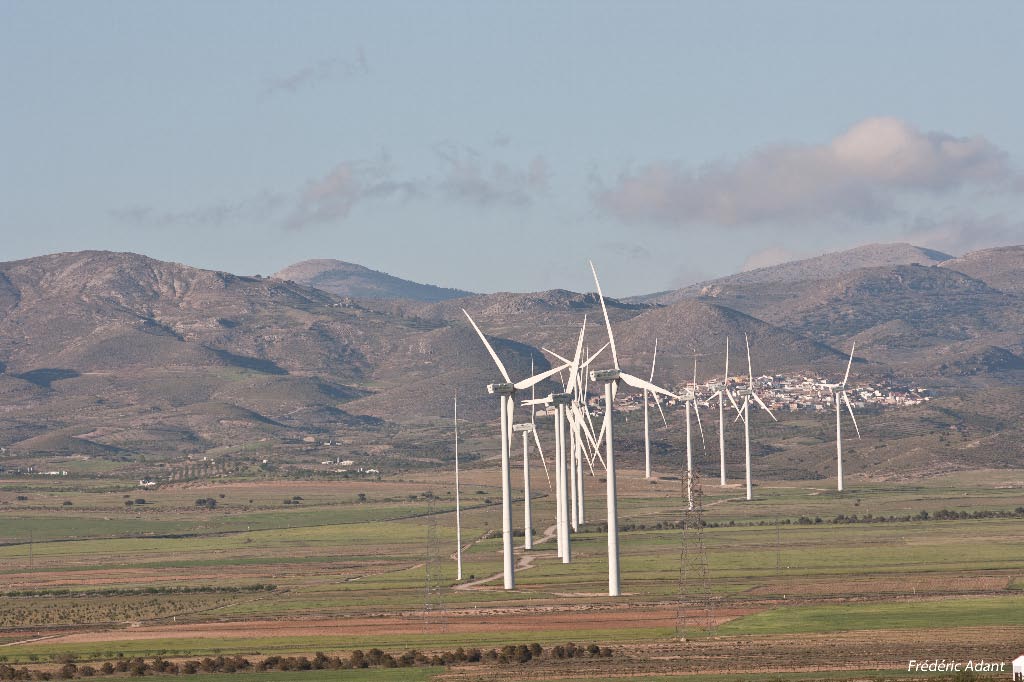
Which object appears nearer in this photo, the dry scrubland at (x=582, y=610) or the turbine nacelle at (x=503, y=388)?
the dry scrubland at (x=582, y=610)

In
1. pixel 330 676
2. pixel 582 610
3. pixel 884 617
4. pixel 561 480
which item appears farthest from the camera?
pixel 561 480

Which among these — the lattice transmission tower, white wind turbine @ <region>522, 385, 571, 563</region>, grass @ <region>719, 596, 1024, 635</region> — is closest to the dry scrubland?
grass @ <region>719, 596, 1024, 635</region>

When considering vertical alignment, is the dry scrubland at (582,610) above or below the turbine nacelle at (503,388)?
below

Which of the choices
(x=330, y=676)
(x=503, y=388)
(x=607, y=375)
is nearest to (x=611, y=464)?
(x=607, y=375)

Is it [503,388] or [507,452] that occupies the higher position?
[503,388]

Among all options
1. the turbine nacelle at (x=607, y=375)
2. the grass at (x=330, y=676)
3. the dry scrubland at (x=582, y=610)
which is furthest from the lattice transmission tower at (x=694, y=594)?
the grass at (x=330, y=676)

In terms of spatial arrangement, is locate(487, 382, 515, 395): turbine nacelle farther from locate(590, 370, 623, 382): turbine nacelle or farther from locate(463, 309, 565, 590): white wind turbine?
locate(590, 370, 623, 382): turbine nacelle

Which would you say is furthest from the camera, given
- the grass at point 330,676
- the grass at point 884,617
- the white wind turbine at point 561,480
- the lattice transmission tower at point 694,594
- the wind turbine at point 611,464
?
the white wind turbine at point 561,480

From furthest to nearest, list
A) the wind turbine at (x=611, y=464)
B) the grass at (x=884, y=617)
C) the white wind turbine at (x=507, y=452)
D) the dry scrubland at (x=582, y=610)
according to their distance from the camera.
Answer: the white wind turbine at (x=507, y=452)
the wind turbine at (x=611, y=464)
the grass at (x=884, y=617)
the dry scrubland at (x=582, y=610)

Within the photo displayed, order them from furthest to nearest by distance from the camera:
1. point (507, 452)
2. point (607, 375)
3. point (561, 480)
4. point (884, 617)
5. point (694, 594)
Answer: point (561, 480) < point (507, 452) < point (694, 594) < point (607, 375) < point (884, 617)

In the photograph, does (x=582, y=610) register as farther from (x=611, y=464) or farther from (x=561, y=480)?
(x=561, y=480)

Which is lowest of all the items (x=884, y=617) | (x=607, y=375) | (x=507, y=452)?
(x=884, y=617)

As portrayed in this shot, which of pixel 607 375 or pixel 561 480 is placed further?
pixel 561 480

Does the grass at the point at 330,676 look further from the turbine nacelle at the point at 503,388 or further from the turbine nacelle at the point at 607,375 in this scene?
the turbine nacelle at the point at 503,388
